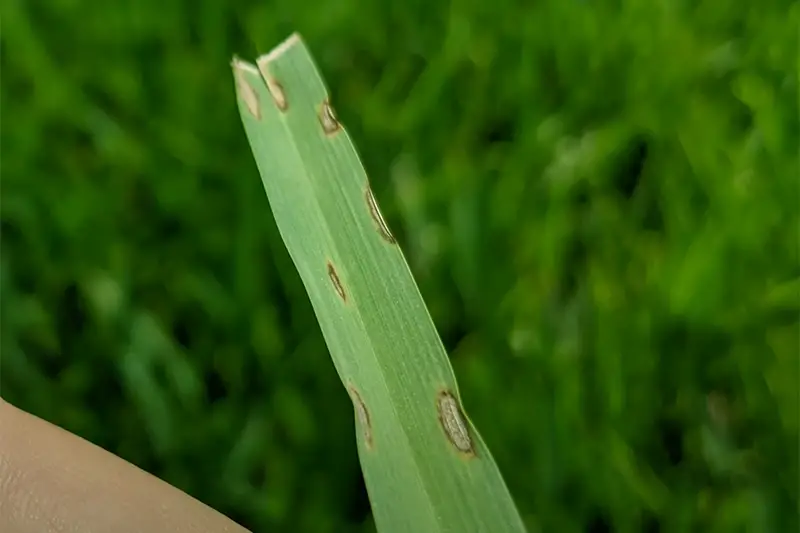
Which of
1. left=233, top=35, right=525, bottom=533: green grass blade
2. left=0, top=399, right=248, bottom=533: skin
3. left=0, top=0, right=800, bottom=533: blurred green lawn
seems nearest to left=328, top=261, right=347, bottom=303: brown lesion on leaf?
left=233, top=35, right=525, bottom=533: green grass blade

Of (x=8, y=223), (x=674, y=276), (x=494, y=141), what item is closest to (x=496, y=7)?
(x=494, y=141)

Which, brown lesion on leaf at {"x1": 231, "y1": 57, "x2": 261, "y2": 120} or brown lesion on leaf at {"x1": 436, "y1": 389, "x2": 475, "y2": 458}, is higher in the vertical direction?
brown lesion on leaf at {"x1": 231, "y1": 57, "x2": 261, "y2": 120}

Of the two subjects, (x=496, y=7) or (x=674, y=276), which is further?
(x=496, y=7)

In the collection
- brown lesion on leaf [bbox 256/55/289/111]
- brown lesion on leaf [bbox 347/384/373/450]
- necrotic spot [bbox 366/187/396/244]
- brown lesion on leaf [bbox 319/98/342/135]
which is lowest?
brown lesion on leaf [bbox 347/384/373/450]

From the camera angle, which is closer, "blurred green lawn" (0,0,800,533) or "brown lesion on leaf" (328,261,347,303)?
"brown lesion on leaf" (328,261,347,303)

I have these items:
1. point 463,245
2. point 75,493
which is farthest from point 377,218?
point 463,245

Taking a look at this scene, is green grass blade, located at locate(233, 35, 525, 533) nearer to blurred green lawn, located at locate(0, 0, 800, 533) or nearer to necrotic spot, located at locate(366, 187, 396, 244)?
necrotic spot, located at locate(366, 187, 396, 244)

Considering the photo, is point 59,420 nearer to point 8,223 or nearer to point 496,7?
point 8,223
